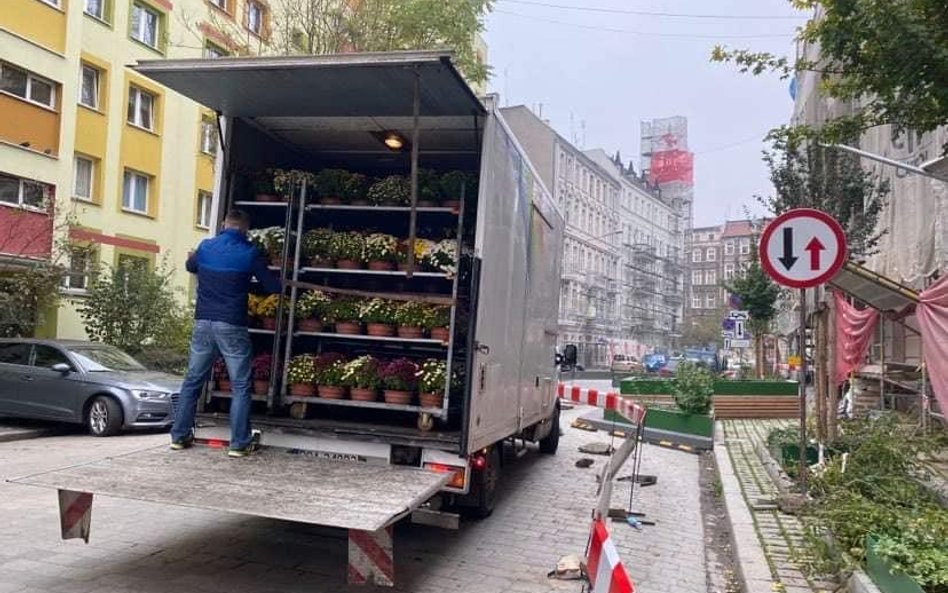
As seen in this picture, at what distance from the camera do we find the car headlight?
39.6 feet

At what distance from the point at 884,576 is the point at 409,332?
3.78 meters

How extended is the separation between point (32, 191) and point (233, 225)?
17.4 m

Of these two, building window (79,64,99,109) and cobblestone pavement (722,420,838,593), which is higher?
building window (79,64,99,109)

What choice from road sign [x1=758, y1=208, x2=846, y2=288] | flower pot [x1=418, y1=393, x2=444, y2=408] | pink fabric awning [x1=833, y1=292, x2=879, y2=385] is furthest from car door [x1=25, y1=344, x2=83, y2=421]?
pink fabric awning [x1=833, y1=292, x2=879, y2=385]

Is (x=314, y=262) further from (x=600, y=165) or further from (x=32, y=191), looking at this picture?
(x=600, y=165)

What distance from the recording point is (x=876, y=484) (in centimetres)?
686

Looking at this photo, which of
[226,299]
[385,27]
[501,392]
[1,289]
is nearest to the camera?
[226,299]

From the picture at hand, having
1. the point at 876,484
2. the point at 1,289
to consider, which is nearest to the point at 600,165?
the point at 1,289

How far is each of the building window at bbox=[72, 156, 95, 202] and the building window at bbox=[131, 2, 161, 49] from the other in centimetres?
448

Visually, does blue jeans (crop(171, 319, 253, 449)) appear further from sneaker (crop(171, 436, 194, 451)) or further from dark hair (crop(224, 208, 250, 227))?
dark hair (crop(224, 208, 250, 227))

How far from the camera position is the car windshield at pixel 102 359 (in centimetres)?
1255

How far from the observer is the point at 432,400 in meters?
6.13

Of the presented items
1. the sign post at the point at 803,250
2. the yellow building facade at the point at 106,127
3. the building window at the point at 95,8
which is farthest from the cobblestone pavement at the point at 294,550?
the building window at the point at 95,8

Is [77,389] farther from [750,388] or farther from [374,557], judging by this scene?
[750,388]
